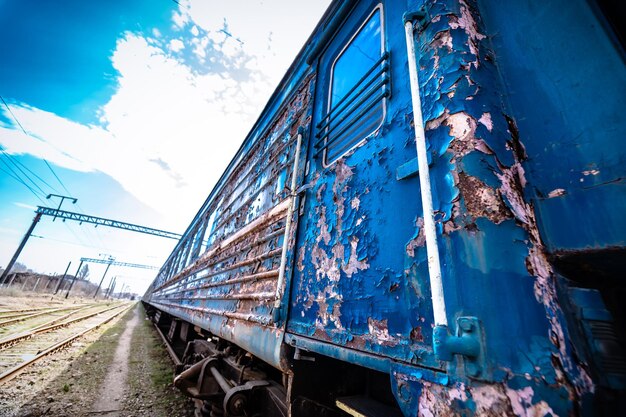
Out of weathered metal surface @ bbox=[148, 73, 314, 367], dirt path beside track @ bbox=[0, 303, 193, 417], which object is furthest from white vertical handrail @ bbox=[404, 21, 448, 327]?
dirt path beside track @ bbox=[0, 303, 193, 417]

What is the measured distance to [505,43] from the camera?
109 centimetres

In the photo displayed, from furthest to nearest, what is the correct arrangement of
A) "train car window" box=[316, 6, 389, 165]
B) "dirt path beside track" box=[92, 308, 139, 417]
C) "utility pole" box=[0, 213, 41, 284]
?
1. "utility pole" box=[0, 213, 41, 284]
2. "dirt path beside track" box=[92, 308, 139, 417]
3. "train car window" box=[316, 6, 389, 165]

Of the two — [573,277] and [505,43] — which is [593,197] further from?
[505,43]

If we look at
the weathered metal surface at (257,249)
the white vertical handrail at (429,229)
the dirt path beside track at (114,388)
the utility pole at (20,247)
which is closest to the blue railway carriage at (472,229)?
the white vertical handrail at (429,229)

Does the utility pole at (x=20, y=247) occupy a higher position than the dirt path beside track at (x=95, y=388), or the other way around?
the utility pole at (x=20, y=247)

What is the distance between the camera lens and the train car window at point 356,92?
5.17ft

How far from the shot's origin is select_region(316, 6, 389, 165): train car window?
157cm

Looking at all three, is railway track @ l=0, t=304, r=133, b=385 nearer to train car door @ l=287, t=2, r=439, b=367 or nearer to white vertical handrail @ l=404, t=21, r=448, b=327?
train car door @ l=287, t=2, r=439, b=367

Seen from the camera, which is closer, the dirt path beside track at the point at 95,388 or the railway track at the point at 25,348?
the dirt path beside track at the point at 95,388

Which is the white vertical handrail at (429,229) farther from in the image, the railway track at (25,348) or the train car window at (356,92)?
the railway track at (25,348)

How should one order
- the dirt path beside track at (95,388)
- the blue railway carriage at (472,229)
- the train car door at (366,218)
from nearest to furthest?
the blue railway carriage at (472,229), the train car door at (366,218), the dirt path beside track at (95,388)

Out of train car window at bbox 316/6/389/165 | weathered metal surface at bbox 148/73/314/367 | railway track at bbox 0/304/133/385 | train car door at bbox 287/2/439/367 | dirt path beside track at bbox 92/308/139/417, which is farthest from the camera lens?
railway track at bbox 0/304/133/385

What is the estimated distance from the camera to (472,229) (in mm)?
794

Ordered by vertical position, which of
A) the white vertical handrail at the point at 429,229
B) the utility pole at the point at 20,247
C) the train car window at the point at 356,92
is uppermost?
the utility pole at the point at 20,247
